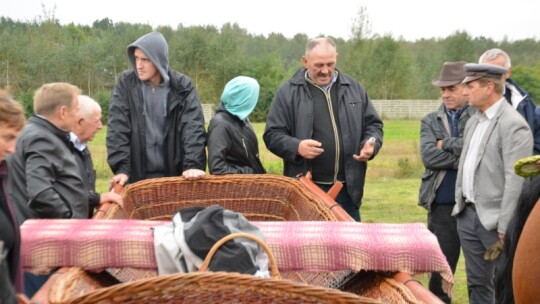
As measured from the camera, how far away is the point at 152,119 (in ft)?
16.0

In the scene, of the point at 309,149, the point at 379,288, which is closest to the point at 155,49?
the point at 309,149

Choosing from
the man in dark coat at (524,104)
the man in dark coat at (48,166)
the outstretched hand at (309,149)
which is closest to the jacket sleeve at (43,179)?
the man in dark coat at (48,166)

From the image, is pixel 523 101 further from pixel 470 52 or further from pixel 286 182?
pixel 470 52

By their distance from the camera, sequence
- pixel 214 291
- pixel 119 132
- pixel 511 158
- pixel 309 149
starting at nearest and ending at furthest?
1. pixel 214 291
2. pixel 511 158
3. pixel 309 149
4. pixel 119 132

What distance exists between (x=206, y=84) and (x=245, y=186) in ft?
94.1

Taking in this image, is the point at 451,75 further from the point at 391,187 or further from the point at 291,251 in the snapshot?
the point at 391,187

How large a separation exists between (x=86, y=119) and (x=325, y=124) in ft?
5.79

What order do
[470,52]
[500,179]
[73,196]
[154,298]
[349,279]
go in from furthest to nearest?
[470,52]
[500,179]
[73,196]
[349,279]
[154,298]

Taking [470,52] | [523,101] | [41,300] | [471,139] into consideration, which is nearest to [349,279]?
[41,300]

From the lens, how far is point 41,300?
215cm

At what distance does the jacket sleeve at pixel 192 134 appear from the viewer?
4.82 m

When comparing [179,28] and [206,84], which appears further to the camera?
[179,28]

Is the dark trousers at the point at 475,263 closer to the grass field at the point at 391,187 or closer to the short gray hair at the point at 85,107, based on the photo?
the grass field at the point at 391,187

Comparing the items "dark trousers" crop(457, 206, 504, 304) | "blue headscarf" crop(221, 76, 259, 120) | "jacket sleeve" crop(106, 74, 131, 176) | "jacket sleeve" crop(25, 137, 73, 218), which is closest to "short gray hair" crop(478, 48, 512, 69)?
"dark trousers" crop(457, 206, 504, 304)
